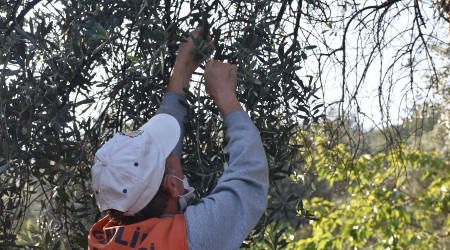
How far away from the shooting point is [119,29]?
138 inches

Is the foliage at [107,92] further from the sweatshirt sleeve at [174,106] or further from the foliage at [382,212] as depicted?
the foliage at [382,212]

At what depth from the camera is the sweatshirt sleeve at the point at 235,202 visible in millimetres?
2518

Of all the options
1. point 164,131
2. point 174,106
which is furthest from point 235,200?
point 174,106

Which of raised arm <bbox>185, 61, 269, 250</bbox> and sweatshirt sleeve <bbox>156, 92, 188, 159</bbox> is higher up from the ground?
sweatshirt sleeve <bbox>156, 92, 188, 159</bbox>

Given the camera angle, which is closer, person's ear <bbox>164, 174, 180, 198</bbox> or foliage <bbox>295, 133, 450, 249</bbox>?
person's ear <bbox>164, 174, 180, 198</bbox>

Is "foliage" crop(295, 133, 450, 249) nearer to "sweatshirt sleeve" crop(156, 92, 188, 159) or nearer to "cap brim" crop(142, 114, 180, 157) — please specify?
"sweatshirt sleeve" crop(156, 92, 188, 159)

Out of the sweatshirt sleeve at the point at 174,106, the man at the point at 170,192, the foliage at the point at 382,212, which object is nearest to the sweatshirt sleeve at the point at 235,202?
the man at the point at 170,192

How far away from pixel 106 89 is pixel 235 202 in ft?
4.45

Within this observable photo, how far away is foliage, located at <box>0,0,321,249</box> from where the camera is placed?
129 inches

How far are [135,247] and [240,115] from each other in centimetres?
50

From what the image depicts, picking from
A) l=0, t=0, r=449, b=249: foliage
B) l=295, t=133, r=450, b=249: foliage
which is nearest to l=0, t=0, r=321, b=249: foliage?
l=0, t=0, r=449, b=249: foliage

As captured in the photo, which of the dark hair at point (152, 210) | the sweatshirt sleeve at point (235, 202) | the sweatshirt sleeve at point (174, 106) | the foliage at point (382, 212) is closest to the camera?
the sweatshirt sleeve at point (235, 202)

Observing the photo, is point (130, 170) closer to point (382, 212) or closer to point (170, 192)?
point (170, 192)

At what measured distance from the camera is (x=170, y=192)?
8.78 ft
